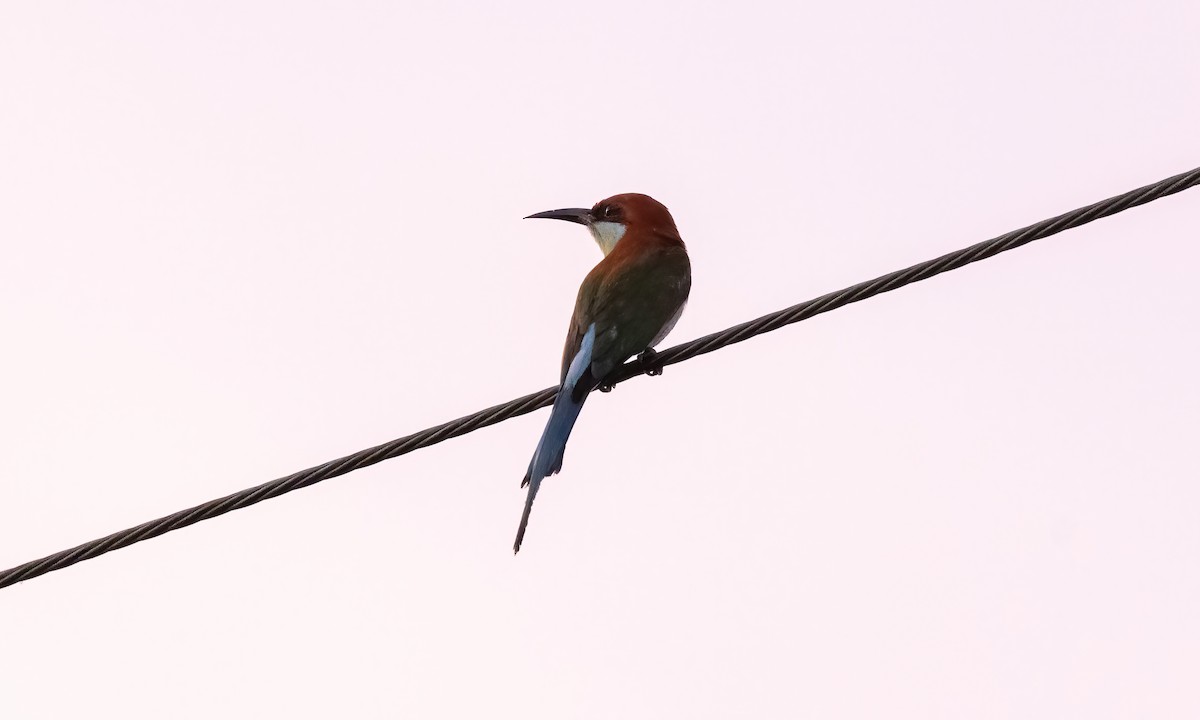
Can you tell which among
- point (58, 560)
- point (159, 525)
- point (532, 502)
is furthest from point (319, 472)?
point (532, 502)

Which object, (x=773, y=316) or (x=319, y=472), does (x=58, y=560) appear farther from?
(x=773, y=316)

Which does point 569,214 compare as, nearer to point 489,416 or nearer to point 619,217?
point 619,217

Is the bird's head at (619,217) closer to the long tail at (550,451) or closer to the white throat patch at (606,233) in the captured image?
the white throat patch at (606,233)

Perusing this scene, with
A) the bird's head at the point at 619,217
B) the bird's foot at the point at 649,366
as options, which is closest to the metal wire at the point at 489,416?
the bird's foot at the point at 649,366

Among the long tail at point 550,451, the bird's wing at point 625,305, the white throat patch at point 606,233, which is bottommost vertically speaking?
the long tail at point 550,451

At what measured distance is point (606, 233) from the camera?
6.26m

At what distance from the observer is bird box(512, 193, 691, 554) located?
4.59 meters

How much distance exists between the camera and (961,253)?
3.50 meters

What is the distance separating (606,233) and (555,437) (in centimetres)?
189

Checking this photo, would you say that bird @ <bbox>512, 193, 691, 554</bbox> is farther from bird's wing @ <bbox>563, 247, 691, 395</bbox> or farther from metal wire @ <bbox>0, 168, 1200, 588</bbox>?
metal wire @ <bbox>0, 168, 1200, 588</bbox>

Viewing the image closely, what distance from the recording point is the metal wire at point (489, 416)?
132 inches

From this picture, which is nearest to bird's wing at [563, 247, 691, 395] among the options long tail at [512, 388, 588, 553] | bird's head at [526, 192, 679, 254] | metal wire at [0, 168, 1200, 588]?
long tail at [512, 388, 588, 553]

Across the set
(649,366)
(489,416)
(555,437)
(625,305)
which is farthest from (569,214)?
(489,416)

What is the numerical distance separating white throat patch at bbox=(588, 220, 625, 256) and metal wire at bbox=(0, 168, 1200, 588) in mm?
2433
